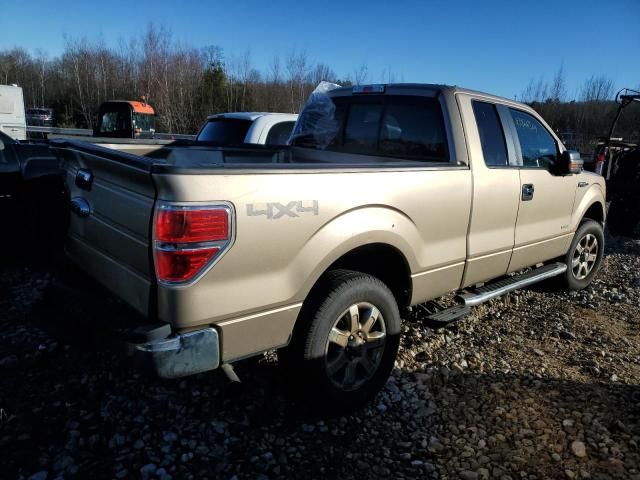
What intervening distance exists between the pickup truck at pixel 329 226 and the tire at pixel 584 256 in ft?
1.80

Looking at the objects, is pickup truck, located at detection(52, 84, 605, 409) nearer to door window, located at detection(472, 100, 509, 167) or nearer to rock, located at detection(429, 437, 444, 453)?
door window, located at detection(472, 100, 509, 167)

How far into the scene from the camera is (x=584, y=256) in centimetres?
548

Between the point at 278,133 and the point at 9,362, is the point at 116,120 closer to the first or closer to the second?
the point at 278,133

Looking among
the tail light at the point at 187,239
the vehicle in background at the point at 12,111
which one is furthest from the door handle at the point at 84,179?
the vehicle in background at the point at 12,111

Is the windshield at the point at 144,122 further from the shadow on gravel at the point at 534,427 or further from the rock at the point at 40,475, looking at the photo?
the shadow on gravel at the point at 534,427

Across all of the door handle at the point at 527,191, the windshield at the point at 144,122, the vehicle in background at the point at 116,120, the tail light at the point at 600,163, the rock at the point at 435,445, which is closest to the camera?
the rock at the point at 435,445

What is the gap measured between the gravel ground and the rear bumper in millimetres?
168

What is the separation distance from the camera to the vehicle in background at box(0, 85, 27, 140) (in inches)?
667

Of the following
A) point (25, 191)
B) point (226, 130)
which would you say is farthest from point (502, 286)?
point (25, 191)

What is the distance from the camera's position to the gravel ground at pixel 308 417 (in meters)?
2.58

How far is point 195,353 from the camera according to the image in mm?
2221

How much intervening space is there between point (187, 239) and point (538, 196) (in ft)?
10.9

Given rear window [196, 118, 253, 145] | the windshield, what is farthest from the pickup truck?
the windshield

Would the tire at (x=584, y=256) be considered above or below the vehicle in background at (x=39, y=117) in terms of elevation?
below
